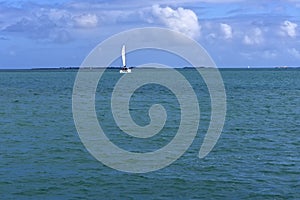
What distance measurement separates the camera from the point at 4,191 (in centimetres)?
2041

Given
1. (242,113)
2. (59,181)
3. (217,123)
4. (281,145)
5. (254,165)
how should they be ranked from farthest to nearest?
1. (242,113)
2. (217,123)
3. (281,145)
4. (254,165)
5. (59,181)

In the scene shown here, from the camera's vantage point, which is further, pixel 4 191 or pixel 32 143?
pixel 32 143

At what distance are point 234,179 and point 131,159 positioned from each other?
5.85 m

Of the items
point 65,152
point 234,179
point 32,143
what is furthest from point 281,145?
point 32,143

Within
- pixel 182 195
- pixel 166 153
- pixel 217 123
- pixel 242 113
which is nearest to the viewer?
pixel 182 195

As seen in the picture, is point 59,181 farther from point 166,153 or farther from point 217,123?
point 217,123

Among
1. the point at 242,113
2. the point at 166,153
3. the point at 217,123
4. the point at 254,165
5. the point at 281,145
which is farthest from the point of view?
the point at 242,113

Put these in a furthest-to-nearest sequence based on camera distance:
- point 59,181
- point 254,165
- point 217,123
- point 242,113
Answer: point 242,113
point 217,123
point 254,165
point 59,181

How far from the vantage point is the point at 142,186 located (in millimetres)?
21156

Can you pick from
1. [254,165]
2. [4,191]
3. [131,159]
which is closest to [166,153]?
[131,159]

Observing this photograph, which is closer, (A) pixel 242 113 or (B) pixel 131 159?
(B) pixel 131 159

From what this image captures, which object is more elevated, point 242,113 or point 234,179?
point 242,113

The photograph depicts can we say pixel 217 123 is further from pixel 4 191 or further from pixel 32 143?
pixel 4 191

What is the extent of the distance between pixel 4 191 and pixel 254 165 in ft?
36.8
